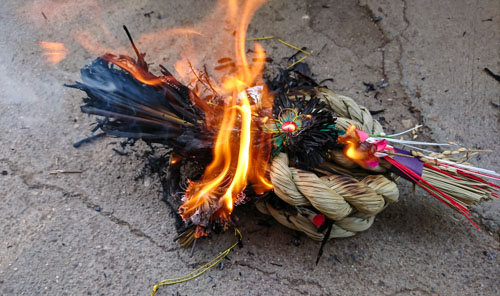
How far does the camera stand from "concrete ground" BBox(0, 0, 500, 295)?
169cm

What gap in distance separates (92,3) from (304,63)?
4.72ft

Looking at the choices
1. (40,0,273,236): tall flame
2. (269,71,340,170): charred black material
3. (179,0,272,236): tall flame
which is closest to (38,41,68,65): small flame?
(40,0,273,236): tall flame

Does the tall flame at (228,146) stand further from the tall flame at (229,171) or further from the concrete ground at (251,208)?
the concrete ground at (251,208)

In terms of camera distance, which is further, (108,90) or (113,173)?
(113,173)

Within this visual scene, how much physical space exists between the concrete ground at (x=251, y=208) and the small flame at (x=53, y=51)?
1.4 inches

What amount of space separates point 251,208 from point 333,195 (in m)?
0.43

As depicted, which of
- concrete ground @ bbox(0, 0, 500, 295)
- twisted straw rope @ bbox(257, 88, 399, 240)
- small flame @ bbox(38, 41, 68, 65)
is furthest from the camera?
small flame @ bbox(38, 41, 68, 65)

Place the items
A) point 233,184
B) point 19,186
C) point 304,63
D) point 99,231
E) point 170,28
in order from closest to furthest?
point 233,184 < point 99,231 < point 19,186 < point 304,63 < point 170,28

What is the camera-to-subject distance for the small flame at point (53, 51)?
8.03 ft

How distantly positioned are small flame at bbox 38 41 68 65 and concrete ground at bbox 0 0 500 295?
0.03m

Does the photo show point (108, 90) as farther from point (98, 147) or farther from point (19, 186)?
point (19, 186)

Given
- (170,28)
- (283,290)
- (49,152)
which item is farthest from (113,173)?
(170,28)

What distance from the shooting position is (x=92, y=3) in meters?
2.77

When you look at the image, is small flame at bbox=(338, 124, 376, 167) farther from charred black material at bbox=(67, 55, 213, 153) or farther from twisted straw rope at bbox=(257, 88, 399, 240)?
charred black material at bbox=(67, 55, 213, 153)
